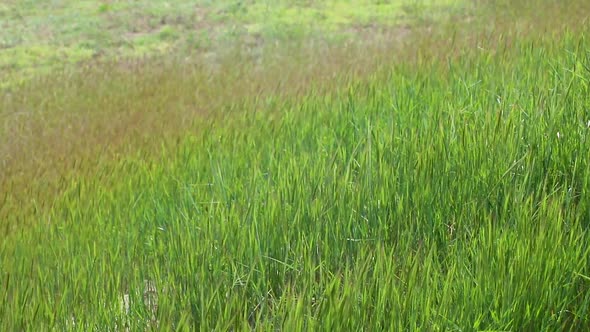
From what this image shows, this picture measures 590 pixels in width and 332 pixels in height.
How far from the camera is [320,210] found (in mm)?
2350

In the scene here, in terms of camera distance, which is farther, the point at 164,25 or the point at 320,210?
the point at 164,25

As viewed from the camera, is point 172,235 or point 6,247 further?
point 6,247

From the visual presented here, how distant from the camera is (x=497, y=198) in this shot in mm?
2408

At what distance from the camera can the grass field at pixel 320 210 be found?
192 centimetres

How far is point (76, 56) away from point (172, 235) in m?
6.01

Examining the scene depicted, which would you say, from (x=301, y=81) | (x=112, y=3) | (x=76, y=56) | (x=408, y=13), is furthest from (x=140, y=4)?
(x=301, y=81)

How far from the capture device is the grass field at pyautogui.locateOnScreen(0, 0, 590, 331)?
192 centimetres

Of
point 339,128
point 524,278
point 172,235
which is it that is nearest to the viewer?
point 524,278

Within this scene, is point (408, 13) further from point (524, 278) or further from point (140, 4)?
point (524, 278)

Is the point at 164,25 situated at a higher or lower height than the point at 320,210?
lower

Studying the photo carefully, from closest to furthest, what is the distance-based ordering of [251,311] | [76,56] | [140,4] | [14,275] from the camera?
[251,311], [14,275], [76,56], [140,4]

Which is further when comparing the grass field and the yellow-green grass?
the yellow-green grass

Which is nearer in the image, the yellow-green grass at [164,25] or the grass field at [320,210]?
the grass field at [320,210]

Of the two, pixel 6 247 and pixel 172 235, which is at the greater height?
pixel 172 235
